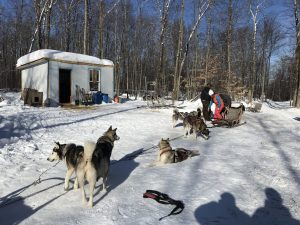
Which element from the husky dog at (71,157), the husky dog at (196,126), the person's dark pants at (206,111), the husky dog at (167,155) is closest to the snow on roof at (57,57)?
the person's dark pants at (206,111)

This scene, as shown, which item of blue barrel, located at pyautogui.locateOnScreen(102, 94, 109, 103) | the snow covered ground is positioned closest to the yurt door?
blue barrel, located at pyautogui.locateOnScreen(102, 94, 109, 103)

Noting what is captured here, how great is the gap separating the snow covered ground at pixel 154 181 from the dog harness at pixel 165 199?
8cm

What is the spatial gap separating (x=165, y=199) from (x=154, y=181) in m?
0.94

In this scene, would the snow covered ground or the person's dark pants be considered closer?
the snow covered ground

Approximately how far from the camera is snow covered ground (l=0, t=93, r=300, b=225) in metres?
4.18

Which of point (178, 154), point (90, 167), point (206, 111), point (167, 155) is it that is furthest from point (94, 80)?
point (90, 167)

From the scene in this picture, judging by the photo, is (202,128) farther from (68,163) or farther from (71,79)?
(71,79)

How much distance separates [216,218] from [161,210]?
780 millimetres

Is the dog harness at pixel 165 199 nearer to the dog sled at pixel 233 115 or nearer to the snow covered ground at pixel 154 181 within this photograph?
the snow covered ground at pixel 154 181

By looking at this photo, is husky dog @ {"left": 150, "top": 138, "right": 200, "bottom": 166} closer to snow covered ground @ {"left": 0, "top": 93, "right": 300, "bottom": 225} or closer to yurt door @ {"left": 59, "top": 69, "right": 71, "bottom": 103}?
snow covered ground @ {"left": 0, "top": 93, "right": 300, "bottom": 225}

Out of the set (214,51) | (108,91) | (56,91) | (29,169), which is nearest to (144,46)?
(214,51)

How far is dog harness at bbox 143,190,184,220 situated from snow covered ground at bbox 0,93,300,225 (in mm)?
79

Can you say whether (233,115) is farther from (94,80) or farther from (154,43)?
(154,43)

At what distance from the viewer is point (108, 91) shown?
67.2ft
